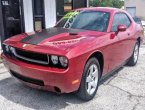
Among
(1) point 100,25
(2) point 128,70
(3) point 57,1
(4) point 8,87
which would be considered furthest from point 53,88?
(3) point 57,1

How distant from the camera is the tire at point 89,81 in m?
4.16

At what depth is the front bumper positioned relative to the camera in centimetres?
376

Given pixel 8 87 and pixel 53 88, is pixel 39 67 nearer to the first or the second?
pixel 53 88

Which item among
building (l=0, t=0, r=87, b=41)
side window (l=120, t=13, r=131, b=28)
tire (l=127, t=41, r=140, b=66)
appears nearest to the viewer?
side window (l=120, t=13, r=131, b=28)

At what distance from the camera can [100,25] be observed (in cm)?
509

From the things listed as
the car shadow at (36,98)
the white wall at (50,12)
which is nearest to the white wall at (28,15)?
the white wall at (50,12)

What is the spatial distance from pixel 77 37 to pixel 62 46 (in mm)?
566

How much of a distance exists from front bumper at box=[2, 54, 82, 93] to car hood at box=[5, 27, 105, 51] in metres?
0.39

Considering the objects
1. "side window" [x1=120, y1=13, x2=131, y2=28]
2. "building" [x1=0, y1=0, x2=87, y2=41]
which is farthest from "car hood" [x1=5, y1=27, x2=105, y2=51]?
"building" [x1=0, y1=0, x2=87, y2=41]

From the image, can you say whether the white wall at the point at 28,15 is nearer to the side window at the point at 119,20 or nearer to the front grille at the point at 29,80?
the side window at the point at 119,20

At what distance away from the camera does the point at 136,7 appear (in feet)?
131

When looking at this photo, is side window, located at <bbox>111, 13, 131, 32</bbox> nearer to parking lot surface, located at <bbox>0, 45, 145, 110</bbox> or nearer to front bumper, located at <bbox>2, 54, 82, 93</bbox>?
parking lot surface, located at <bbox>0, 45, 145, 110</bbox>

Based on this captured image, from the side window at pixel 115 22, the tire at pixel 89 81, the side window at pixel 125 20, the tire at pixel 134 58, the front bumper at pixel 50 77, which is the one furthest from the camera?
the tire at pixel 134 58

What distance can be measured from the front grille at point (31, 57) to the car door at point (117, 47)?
1.47m
